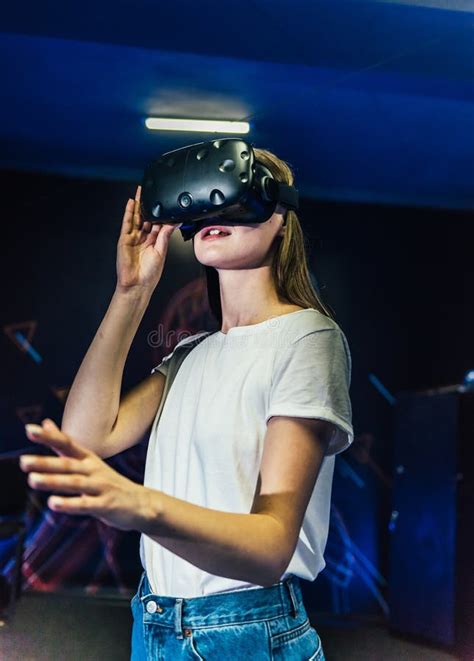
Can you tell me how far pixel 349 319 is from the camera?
140 centimetres

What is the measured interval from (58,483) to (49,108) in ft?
3.69

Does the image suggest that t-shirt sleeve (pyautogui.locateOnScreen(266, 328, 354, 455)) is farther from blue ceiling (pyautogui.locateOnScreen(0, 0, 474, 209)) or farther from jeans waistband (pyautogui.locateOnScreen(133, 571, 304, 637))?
blue ceiling (pyautogui.locateOnScreen(0, 0, 474, 209))

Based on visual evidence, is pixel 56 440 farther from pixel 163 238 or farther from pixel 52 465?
pixel 163 238

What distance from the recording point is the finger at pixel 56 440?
1.45ft

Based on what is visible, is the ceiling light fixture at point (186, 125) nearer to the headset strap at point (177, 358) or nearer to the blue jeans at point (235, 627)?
the headset strap at point (177, 358)

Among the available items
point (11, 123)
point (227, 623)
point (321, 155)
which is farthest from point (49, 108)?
point (227, 623)

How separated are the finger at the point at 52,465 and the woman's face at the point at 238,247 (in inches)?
14.0

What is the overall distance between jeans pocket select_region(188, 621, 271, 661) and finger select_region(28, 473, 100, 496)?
0.28m

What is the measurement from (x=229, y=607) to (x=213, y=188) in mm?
354

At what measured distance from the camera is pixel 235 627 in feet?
2.22

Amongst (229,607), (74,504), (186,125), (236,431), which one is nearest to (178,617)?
(229,607)

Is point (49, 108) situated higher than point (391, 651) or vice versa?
point (49, 108)

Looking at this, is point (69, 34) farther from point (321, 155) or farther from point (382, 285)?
point (382, 285)

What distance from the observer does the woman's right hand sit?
0.78 m
